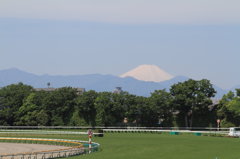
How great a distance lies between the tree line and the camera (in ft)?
330

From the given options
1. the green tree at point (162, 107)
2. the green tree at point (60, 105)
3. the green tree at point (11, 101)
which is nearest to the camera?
the green tree at point (162, 107)

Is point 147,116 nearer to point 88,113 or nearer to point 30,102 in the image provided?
point 88,113

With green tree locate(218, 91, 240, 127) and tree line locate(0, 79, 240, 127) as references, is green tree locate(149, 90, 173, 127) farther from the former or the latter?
green tree locate(218, 91, 240, 127)

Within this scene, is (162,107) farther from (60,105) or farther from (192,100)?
(60,105)

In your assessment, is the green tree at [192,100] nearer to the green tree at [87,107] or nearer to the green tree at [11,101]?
the green tree at [87,107]

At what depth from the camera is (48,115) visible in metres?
107

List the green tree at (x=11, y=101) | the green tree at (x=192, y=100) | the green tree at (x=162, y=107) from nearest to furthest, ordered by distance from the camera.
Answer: the green tree at (x=192, y=100) → the green tree at (x=162, y=107) → the green tree at (x=11, y=101)

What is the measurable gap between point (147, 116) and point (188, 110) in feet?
25.3

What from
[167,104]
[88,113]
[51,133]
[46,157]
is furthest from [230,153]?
[88,113]

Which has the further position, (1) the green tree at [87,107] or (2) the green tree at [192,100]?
(1) the green tree at [87,107]

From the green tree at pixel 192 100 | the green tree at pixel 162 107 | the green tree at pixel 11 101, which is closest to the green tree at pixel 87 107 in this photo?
the green tree at pixel 162 107

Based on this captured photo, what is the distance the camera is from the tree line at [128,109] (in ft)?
330

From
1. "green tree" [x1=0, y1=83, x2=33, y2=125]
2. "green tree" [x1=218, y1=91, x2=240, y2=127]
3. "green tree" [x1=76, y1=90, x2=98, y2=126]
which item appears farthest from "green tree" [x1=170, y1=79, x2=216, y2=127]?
"green tree" [x1=0, y1=83, x2=33, y2=125]

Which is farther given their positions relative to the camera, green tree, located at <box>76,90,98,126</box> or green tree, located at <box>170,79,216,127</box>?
green tree, located at <box>76,90,98,126</box>
